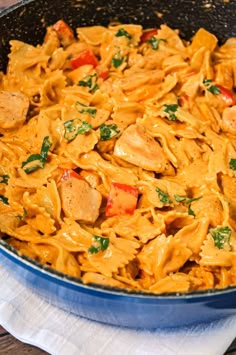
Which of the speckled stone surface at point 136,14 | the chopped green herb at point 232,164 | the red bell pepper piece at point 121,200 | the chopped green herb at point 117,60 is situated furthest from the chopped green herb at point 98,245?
the speckled stone surface at point 136,14

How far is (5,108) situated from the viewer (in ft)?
11.2

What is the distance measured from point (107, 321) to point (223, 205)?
844 mm

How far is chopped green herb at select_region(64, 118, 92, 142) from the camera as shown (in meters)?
3.30

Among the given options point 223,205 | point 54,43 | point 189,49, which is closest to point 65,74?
point 54,43

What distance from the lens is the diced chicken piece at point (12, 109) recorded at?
3381 mm

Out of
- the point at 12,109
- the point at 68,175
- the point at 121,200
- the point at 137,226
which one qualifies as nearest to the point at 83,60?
the point at 12,109

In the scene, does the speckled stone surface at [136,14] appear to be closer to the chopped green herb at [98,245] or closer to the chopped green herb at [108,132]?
the chopped green herb at [108,132]

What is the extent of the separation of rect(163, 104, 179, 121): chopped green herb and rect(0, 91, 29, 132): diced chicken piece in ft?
2.66

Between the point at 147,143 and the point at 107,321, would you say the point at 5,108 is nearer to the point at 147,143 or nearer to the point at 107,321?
the point at 147,143

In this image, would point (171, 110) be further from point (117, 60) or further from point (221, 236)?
point (221, 236)

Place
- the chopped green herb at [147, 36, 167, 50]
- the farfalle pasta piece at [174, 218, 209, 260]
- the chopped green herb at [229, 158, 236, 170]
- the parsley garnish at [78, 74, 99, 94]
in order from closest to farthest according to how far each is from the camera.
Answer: the farfalle pasta piece at [174, 218, 209, 260] < the chopped green herb at [229, 158, 236, 170] < the parsley garnish at [78, 74, 99, 94] < the chopped green herb at [147, 36, 167, 50]

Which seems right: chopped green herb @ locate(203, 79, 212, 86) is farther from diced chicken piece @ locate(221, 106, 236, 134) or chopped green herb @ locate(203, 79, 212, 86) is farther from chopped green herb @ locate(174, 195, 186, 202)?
chopped green herb @ locate(174, 195, 186, 202)

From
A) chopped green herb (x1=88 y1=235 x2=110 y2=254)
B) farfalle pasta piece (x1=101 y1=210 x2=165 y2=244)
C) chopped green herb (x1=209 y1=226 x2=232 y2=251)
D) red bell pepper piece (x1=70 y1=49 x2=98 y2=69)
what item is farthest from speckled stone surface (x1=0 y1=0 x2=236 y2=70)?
chopped green herb (x1=209 y1=226 x2=232 y2=251)

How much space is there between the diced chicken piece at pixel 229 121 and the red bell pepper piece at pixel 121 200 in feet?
2.49
